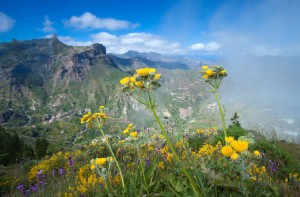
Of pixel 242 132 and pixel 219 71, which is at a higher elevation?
pixel 219 71

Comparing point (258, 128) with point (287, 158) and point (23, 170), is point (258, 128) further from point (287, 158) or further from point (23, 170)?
point (23, 170)

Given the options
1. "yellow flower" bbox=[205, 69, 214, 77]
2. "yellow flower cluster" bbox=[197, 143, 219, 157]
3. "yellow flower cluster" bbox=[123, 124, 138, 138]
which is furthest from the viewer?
"yellow flower cluster" bbox=[197, 143, 219, 157]

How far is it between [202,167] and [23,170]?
32.8 feet

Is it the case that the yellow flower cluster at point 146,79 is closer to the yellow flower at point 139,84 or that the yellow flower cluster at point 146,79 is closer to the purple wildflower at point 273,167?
the yellow flower at point 139,84

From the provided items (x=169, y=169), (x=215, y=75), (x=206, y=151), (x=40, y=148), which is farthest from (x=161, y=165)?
(x=40, y=148)

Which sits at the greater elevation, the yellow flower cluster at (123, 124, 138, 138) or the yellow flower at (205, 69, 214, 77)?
the yellow flower at (205, 69, 214, 77)

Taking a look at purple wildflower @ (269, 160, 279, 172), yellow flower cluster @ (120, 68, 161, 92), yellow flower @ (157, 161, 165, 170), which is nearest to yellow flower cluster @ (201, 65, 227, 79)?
yellow flower cluster @ (120, 68, 161, 92)

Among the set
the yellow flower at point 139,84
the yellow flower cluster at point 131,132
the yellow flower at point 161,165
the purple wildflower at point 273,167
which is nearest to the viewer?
the yellow flower at point 139,84

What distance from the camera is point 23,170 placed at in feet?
32.9

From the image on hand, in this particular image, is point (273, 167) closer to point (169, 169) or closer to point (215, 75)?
point (169, 169)

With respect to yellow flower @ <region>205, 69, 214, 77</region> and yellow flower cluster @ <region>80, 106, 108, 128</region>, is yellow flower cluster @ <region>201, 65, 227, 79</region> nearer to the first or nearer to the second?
yellow flower @ <region>205, 69, 214, 77</region>

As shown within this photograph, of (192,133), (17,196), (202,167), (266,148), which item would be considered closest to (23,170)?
(17,196)

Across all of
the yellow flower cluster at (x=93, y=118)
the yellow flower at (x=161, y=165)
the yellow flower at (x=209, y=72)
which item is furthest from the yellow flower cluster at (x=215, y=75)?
the yellow flower cluster at (x=93, y=118)

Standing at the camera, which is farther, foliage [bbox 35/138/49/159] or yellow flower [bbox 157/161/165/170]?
foliage [bbox 35/138/49/159]
